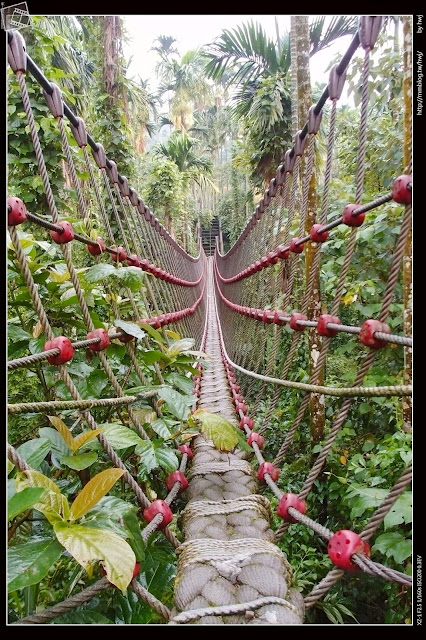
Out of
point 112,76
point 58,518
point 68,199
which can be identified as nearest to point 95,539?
point 58,518

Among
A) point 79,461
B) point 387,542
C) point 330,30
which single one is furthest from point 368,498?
point 330,30

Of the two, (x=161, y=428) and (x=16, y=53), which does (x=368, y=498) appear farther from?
(x=16, y=53)

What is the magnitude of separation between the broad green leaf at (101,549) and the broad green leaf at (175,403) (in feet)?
1.51

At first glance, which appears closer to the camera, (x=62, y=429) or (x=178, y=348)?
(x=62, y=429)

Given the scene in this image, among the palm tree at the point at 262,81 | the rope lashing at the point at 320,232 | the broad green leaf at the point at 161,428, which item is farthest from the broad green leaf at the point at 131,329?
the palm tree at the point at 262,81

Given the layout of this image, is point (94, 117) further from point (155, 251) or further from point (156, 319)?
point (156, 319)

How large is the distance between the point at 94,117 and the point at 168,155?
6508 mm

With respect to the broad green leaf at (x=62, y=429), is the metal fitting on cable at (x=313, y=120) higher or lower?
higher

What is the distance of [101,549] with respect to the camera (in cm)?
52

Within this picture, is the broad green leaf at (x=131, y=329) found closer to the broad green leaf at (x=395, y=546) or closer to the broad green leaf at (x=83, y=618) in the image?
the broad green leaf at (x=83, y=618)

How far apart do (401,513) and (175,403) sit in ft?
1.83

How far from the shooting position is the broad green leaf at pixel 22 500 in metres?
0.49

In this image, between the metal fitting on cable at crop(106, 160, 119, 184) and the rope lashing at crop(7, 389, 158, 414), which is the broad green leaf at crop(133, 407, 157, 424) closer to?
the rope lashing at crop(7, 389, 158, 414)

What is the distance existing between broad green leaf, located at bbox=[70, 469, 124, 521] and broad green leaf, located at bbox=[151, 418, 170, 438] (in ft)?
1.29
